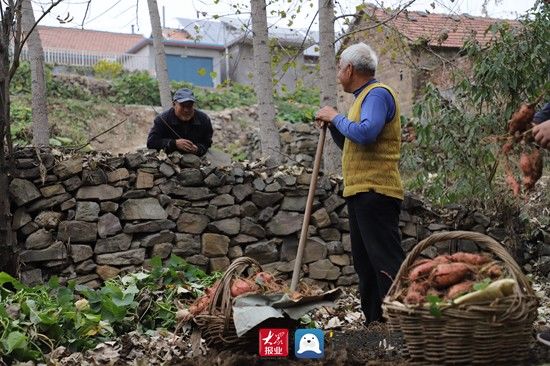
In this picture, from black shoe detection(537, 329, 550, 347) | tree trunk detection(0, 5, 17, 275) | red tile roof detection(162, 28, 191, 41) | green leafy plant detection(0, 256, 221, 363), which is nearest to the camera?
black shoe detection(537, 329, 550, 347)

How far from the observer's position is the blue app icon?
140 inches

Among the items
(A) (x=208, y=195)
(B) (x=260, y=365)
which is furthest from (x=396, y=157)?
→ (A) (x=208, y=195)

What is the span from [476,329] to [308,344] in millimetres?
932

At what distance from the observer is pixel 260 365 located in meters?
3.38

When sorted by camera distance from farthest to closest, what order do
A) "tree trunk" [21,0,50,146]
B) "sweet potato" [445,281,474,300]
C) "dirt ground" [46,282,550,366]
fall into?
"tree trunk" [21,0,50,146] → "dirt ground" [46,282,550,366] → "sweet potato" [445,281,474,300]

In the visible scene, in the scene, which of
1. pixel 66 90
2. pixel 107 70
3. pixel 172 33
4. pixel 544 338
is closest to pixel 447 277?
pixel 544 338

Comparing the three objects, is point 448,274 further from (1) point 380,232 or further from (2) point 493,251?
(1) point 380,232

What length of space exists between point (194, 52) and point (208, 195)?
79.4ft

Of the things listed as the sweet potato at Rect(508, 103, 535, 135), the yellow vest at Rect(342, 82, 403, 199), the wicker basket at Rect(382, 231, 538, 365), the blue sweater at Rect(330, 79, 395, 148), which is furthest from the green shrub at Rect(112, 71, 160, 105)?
the wicker basket at Rect(382, 231, 538, 365)

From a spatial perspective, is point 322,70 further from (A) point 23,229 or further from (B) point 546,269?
(A) point 23,229

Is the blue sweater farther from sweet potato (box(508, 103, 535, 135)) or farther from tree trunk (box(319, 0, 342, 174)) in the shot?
tree trunk (box(319, 0, 342, 174))

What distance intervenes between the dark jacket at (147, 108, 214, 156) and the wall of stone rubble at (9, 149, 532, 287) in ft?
0.52

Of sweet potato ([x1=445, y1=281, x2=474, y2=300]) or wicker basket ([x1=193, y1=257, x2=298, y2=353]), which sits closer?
sweet potato ([x1=445, y1=281, x2=474, y2=300])

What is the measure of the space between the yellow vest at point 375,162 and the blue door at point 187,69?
25.0 m
